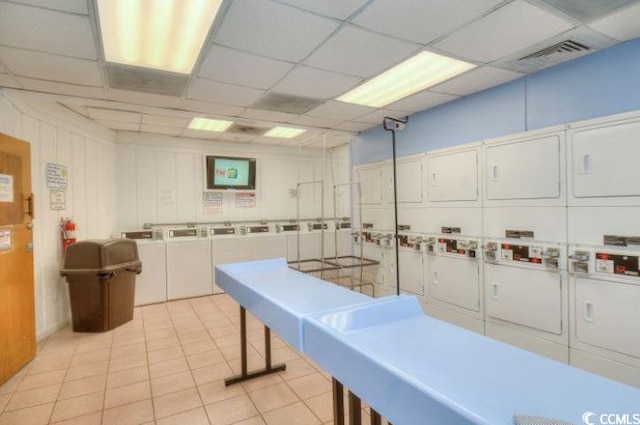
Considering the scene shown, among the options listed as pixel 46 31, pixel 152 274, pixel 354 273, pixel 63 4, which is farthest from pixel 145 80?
pixel 354 273

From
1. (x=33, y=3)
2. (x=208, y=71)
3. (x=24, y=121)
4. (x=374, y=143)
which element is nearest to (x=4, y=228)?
(x=24, y=121)

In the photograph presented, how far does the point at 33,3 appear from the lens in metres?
1.91

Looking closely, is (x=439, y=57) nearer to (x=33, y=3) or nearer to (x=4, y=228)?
(x=33, y=3)

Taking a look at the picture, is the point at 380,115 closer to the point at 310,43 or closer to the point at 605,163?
the point at 310,43

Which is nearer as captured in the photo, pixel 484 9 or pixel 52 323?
pixel 484 9

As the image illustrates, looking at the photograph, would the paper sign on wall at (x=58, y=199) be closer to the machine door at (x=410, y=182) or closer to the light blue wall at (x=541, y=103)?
the machine door at (x=410, y=182)

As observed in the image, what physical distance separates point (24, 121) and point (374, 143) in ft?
13.8

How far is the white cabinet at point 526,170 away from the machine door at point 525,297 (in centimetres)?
66

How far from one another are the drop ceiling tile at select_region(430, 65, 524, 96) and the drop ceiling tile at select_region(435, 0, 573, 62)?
0.31 meters

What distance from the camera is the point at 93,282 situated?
3854mm

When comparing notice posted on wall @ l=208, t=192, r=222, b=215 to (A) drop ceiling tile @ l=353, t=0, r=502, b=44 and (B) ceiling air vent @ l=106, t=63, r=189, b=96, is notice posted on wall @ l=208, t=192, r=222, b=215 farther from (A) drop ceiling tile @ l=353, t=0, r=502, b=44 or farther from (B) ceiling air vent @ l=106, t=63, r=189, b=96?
(A) drop ceiling tile @ l=353, t=0, r=502, b=44

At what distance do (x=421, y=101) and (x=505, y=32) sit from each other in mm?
1479

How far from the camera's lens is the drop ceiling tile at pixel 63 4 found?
1901 millimetres

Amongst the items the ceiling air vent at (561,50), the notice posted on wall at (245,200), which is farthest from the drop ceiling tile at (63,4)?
the notice posted on wall at (245,200)
